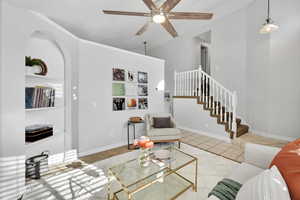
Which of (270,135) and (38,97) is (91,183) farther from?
(270,135)

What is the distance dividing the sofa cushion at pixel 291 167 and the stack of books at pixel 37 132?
2.84 metres

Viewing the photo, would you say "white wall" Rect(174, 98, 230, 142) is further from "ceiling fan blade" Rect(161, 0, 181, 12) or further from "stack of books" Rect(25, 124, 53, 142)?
"stack of books" Rect(25, 124, 53, 142)

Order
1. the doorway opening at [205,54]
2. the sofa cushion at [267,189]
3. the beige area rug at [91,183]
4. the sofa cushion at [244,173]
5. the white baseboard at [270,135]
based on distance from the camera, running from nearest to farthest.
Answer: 1. the sofa cushion at [267,189]
2. the sofa cushion at [244,173]
3. the beige area rug at [91,183]
4. the white baseboard at [270,135]
5. the doorway opening at [205,54]

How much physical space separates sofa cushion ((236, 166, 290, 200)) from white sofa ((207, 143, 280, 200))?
1.65 feet

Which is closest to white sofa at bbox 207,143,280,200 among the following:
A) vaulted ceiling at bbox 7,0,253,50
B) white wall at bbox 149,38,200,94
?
vaulted ceiling at bbox 7,0,253,50

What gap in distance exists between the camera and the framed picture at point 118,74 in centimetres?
325

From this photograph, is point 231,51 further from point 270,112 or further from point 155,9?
point 155,9

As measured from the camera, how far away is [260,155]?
5.16ft

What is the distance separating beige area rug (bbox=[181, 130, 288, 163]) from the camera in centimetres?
289

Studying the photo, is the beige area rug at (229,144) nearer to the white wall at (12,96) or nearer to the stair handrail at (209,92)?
the stair handrail at (209,92)

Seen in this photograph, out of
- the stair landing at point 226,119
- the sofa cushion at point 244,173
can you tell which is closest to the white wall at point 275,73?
the stair landing at point 226,119

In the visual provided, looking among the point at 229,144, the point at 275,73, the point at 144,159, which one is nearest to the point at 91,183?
the point at 144,159

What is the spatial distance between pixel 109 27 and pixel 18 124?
12.6 ft

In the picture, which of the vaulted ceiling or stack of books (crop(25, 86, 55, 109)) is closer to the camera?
stack of books (crop(25, 86, 55, 109))
